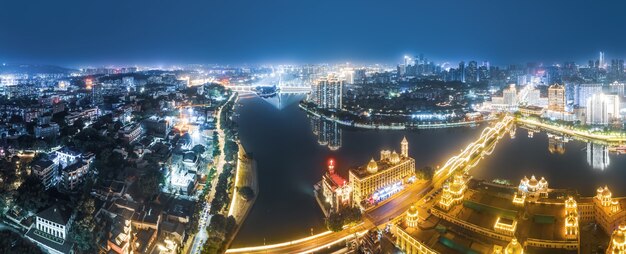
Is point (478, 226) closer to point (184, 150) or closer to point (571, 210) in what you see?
point (571, 210)

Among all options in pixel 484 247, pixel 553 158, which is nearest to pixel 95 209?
pixel 484 247

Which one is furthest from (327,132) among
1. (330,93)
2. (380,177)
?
(380,177)

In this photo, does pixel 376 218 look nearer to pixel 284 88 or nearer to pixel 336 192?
pixel 336 192

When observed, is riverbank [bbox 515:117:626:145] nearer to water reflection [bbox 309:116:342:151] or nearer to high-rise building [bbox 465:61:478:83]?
water reflection [bbox 309:116:342:151]

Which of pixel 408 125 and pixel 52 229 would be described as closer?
pixel 52 229

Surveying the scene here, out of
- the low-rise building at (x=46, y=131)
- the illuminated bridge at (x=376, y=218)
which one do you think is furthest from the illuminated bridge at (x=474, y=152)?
the low-rise building at (x=46, y=131)

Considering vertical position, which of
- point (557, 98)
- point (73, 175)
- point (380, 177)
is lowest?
point (380, 177)
